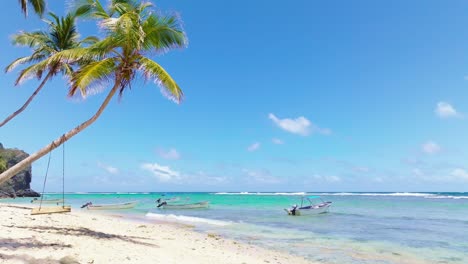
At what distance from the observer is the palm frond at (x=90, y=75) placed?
30.2 feet

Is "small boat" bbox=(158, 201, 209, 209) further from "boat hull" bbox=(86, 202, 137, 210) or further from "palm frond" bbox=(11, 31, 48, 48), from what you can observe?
"palm frond" bbox=(11, 31, 48, 48)

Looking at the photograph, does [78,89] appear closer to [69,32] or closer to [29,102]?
[29,102]

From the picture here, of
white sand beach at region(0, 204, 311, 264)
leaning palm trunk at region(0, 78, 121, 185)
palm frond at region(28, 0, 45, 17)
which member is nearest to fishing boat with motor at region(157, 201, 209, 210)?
white sand beach at region(0, 204, 311, 264)

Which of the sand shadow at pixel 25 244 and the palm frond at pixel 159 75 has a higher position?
the palm frond at pixel 159 75

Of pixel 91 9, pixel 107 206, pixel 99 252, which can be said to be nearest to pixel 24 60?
pixel 91 9

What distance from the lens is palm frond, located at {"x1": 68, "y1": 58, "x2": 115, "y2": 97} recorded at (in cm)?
920

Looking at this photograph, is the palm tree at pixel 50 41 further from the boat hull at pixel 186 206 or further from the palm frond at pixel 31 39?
the boat hull at pixel 186 206

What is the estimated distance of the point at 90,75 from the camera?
30.7ft

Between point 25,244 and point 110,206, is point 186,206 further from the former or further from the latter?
point 25,244

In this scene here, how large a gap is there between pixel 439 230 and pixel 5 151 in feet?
283

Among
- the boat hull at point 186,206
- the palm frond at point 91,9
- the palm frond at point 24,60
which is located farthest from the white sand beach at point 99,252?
the boat hull at point 186,206

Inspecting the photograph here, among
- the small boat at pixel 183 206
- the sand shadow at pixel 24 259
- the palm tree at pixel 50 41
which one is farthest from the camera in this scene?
the small boat at pixel 183 206

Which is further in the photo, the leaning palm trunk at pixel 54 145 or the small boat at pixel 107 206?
the small boat at pixel 107 206

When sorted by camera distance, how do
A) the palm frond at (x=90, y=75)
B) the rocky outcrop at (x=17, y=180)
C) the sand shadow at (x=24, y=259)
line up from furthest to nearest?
1. the rocky outcrop at (x=17, y=180)
2. the palm frond at (x=90, y=75)
3. the sand shadow at (x=24, y=259)
